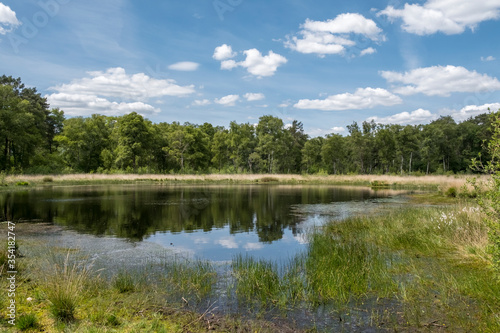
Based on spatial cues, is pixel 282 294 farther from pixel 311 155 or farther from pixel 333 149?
pixel 311 155

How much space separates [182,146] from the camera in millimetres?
71500

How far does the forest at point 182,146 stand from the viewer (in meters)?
57.8

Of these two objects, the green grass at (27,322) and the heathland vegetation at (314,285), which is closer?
the green grass at (27,322)

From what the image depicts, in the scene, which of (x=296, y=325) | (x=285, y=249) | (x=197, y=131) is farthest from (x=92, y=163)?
(x=296, y=325)

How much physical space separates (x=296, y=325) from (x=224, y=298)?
1.77 m

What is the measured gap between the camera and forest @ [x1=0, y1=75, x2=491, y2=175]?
5778cm

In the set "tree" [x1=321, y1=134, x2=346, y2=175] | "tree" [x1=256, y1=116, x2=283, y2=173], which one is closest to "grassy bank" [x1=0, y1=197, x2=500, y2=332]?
"tree" [x1=256, y1=116, x2=283, y2=173]

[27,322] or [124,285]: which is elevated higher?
[27,322]

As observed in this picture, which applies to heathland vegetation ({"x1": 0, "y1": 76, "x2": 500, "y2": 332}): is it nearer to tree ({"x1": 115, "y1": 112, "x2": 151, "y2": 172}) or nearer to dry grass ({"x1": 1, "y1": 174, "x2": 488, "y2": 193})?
dry grass ({"x1": 1, "y1": 174, "x2": 488, "y2": 193})

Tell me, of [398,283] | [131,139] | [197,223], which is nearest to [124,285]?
[398,283]

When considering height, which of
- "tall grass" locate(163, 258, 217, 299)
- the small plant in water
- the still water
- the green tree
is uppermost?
the green tree

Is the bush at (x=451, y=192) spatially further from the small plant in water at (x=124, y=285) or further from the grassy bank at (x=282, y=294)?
the small plant in water at (x=124, y=285)

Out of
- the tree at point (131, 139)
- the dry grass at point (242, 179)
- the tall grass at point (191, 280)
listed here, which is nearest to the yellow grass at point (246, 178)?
the dry grass at point (242, 179)

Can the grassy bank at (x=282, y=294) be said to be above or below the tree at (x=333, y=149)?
below
